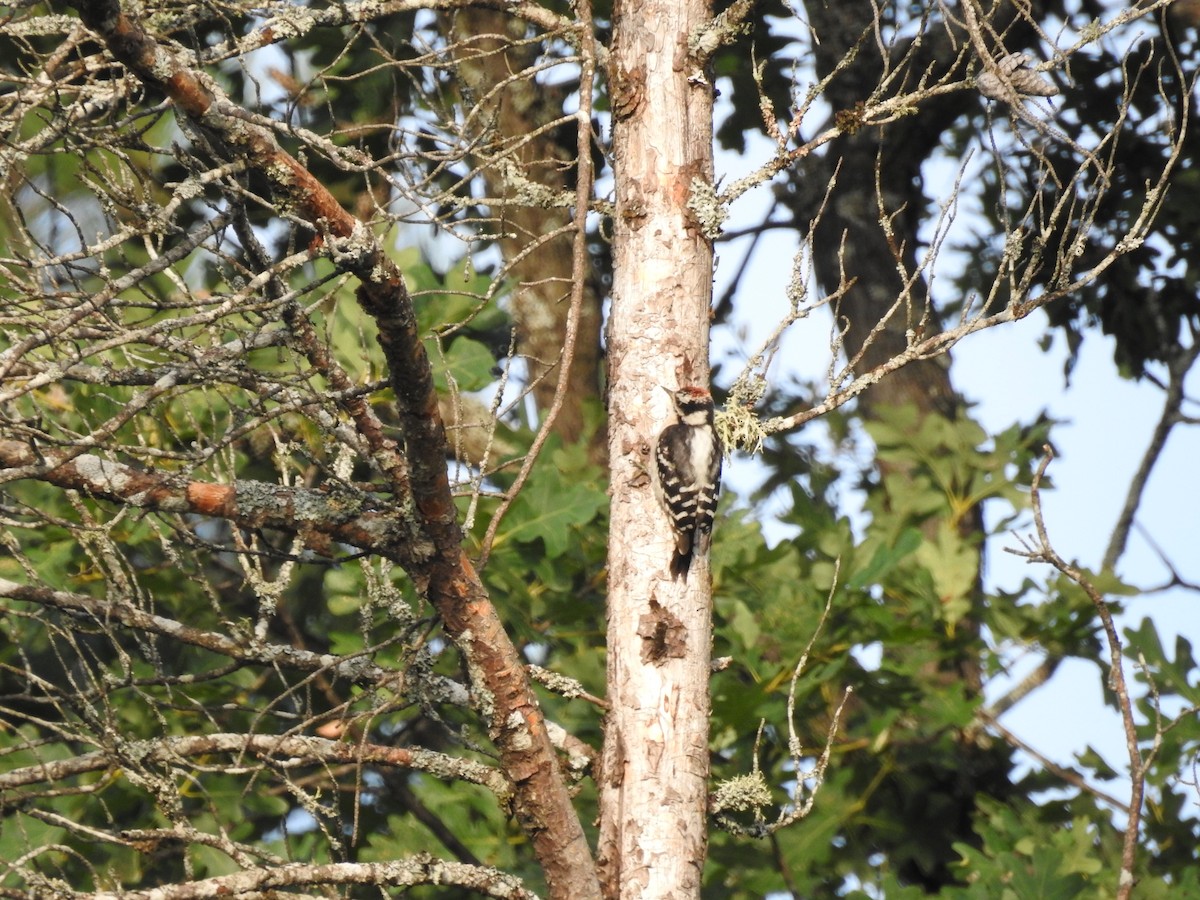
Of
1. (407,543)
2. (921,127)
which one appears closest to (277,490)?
(407,543)

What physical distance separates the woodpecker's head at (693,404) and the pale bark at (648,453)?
28mm

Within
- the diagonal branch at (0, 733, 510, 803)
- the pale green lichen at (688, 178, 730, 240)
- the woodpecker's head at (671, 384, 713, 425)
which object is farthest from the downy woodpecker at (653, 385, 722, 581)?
the diagonal branch at (0, 733, 510, 803)

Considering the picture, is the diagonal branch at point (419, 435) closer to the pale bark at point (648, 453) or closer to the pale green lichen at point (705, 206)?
the pale bark at point (648, 453)

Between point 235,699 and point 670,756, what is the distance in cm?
297

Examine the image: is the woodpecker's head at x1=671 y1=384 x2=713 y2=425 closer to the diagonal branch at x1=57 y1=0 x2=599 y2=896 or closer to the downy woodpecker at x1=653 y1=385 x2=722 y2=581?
the downy woodpecker at x1=653 y1=385 x2=722 y2=581

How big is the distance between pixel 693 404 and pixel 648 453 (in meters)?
0.20

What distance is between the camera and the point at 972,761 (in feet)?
21.7

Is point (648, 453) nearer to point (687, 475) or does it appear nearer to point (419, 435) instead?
point (687, 475)

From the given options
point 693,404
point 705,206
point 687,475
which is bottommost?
point 687,475

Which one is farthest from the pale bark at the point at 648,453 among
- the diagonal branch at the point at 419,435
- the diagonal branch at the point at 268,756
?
the diagonal branch at the point at 268,756

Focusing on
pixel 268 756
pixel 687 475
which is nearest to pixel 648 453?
pixel 687 475

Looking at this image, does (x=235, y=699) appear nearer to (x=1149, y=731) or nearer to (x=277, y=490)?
(x=277, y=490)

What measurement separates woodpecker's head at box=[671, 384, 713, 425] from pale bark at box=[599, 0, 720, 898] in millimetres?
28

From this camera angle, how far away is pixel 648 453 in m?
3.29
